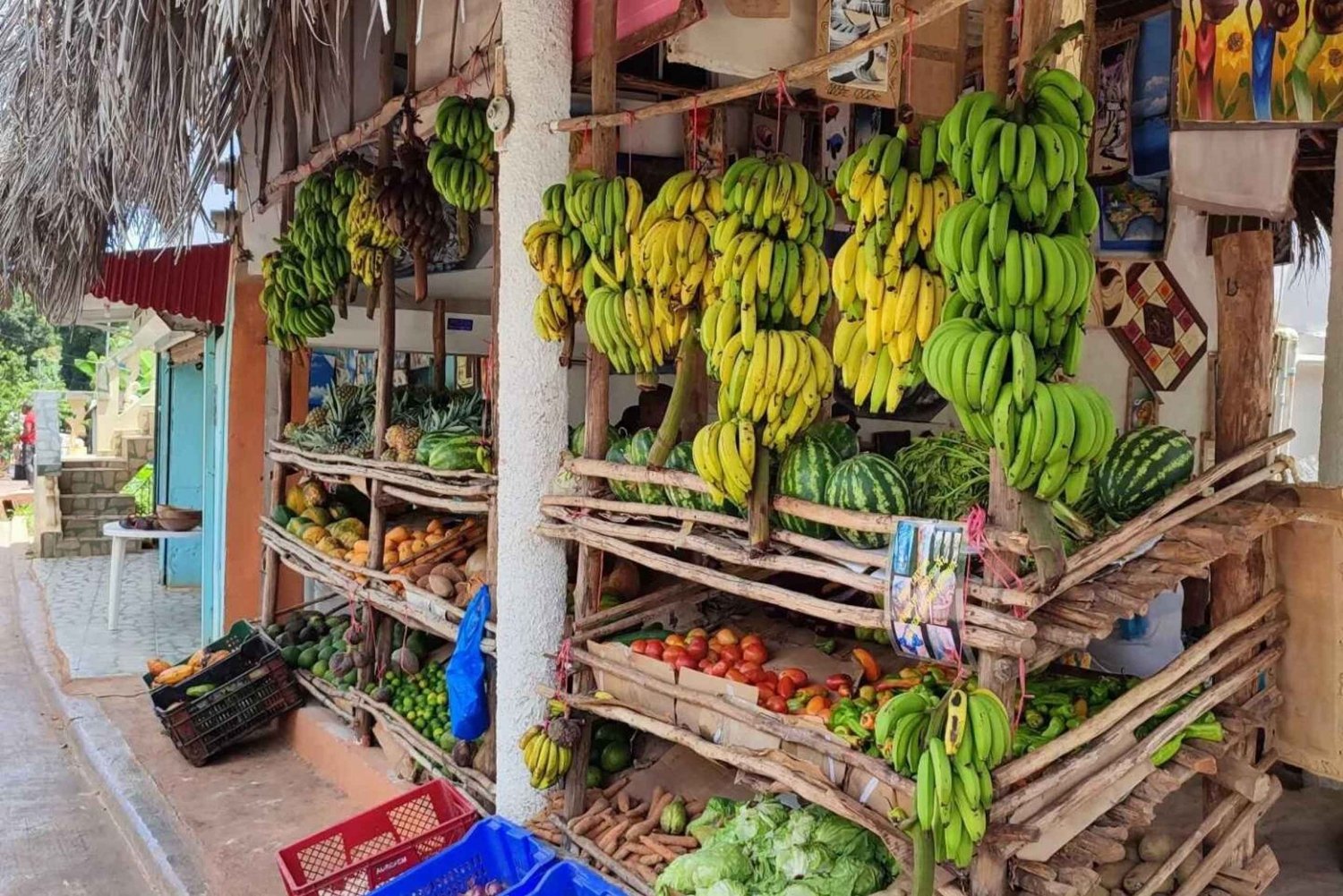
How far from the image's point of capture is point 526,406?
3.94 metres

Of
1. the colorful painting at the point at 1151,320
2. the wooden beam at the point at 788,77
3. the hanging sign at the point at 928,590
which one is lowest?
the hanging sign at the point at 928,590

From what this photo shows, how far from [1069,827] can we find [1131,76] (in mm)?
3373

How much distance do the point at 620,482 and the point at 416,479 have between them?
1.63 meters

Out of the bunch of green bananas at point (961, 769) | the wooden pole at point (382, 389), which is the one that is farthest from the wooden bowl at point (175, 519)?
the bunch of green bananas at point (961, 769)

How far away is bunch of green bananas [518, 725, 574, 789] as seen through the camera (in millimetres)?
3766

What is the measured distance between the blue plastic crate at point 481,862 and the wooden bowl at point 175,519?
20.8 feet

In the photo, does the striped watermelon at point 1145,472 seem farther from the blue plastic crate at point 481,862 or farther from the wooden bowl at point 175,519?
the wooden bowl at point 175,519

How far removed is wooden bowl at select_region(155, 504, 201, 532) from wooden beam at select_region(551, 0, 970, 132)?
22.3 ft

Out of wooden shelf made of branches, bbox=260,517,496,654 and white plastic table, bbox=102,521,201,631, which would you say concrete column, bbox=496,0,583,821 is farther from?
white plastic table, bbox=102,521,201,631

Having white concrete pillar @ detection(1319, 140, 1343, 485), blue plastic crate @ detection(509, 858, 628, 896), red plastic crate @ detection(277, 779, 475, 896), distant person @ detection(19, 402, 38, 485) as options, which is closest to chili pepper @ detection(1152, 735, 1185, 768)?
blue plastic crate @ detection(509, 858, 628, 896)

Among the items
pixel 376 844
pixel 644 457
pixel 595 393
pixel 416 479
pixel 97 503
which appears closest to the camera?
pixel 644 457

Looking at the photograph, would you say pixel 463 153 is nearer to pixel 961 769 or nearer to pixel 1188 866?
pixel 961 769

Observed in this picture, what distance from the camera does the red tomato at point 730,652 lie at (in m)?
3.53

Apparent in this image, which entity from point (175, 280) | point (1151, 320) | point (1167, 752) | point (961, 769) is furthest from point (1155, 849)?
point (175, 280)
